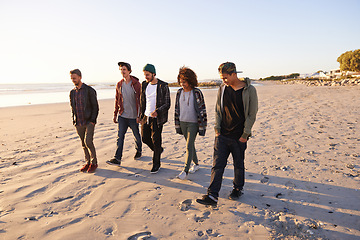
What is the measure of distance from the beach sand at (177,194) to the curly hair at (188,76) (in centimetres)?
189

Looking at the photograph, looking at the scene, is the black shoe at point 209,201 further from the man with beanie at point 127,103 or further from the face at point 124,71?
the face at point 124,71

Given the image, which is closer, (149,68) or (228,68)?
(228,68)

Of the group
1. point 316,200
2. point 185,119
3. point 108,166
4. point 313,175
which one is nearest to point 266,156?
point 313,175

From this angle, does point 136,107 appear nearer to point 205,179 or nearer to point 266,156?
point 205,179

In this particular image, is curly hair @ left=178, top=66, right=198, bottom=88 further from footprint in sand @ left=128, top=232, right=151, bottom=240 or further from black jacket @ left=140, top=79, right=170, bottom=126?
footprint in sand @ left=128, top=232, right=151, bottom=240

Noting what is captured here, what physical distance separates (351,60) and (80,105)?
58311mm

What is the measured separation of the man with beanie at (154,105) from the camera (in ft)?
13.8

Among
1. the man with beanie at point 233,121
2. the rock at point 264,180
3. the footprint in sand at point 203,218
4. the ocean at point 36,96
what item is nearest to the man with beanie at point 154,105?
the man with beanie at point 233,121

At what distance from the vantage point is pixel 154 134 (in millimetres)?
4273

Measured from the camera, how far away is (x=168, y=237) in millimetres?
2580

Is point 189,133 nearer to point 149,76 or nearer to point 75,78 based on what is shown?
point 149,76

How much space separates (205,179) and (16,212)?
10.2 ft

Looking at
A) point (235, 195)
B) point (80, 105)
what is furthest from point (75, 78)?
point (235, 195)

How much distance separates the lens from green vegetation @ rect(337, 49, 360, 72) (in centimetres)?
4441
